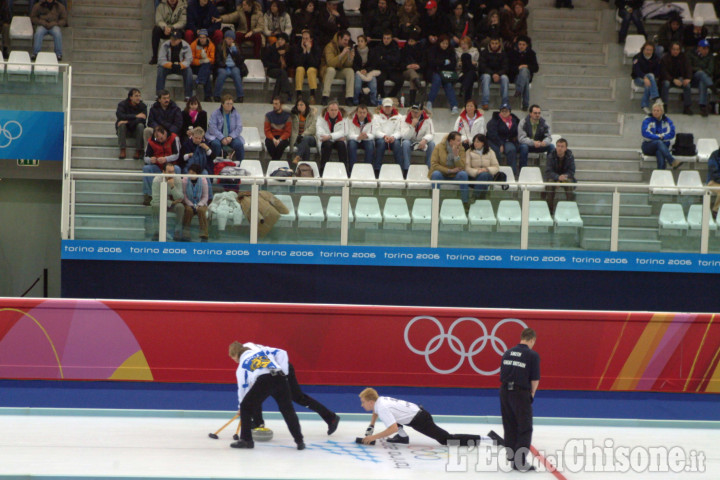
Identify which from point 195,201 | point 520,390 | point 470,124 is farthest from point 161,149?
point 520,390

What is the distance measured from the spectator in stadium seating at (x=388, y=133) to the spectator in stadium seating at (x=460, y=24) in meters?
3.71

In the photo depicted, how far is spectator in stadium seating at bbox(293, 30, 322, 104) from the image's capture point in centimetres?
1950

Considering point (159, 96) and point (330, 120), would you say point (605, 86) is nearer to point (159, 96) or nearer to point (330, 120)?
point (330, 120)

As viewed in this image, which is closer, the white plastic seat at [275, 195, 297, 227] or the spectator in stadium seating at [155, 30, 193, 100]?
the white plastic seat at [275, 195, 297, 227]

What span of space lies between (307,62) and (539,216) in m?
6.58

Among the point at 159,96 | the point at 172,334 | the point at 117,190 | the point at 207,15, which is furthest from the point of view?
the point at 207,15

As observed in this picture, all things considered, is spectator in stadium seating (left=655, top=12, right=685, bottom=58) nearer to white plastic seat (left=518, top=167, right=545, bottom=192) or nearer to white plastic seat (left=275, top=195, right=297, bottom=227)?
white plastic seat (left=518, top=167, right=545, bottom=192)

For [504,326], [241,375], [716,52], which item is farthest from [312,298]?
[716,52]

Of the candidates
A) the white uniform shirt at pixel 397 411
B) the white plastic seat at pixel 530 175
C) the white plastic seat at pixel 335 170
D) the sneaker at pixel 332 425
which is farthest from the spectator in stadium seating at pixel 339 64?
the white uniform shirt at pixel 397 411

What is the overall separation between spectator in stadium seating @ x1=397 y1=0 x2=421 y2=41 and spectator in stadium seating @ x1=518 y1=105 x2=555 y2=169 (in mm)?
3675

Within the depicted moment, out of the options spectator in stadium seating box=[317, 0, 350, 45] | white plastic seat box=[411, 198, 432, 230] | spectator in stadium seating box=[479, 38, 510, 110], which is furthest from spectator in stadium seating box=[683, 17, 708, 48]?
white plastic seat box=[411, 198, 432, 230]

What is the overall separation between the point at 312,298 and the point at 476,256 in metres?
2.78

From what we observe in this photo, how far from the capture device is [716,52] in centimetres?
2120

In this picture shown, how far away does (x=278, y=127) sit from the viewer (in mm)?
17750
